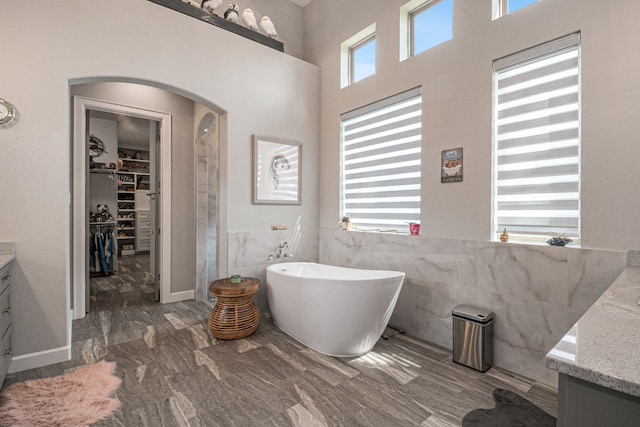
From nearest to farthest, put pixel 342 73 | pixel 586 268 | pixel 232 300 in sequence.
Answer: pixel 586 268
pixel 232 300
pixel 342 73

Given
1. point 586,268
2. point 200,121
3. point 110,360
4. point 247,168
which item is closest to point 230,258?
point 247,168

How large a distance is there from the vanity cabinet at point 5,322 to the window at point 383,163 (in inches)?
121

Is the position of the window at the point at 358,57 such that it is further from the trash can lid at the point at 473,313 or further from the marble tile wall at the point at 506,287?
the trash can lid at the point at 473,313

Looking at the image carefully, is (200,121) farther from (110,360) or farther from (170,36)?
(110,360)

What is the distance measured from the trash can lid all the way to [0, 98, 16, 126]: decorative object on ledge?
3.71 meters

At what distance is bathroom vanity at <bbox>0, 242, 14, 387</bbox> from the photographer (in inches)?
78.8

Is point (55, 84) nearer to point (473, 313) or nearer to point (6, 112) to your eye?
point (6, 112)

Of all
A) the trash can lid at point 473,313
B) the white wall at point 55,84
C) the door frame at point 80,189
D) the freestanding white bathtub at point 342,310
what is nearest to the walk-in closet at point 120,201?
the door frame at point 80,189

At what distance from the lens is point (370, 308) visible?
8.20 ft

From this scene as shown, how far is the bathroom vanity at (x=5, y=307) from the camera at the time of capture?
200 centimetres

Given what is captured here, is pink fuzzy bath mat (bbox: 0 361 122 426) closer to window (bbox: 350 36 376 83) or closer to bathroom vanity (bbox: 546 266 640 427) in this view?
bathroom vanity (bbox: 546 266 640 427)

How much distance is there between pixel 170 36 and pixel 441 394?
380cm

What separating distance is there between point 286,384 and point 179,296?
254cm

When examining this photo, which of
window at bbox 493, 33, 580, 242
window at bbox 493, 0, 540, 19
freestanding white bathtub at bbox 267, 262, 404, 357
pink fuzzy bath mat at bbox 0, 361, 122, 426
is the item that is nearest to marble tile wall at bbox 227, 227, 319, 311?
freestanding white bathtub at bbox 267, 262, 404, 357
